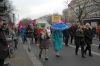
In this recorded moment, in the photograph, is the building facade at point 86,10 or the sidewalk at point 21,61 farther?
the building facade at point 86,10

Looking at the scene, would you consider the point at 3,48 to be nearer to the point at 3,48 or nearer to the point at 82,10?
the point at 3,48

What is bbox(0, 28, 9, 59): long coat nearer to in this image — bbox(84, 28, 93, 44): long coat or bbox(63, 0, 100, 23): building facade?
bbox(84, 28, 93, 44): long coat

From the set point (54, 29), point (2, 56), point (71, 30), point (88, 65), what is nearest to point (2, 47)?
point (2, 56)

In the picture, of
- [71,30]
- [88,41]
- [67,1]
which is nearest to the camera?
[88,41]

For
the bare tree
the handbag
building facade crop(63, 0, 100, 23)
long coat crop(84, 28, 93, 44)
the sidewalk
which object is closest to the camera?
the handbag

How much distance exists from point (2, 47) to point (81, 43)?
986 cm

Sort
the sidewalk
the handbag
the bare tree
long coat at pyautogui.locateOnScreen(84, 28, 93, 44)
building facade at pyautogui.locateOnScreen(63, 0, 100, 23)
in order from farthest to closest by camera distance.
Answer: the bare tree → building facade at pyautogui.locateOnScreen(63, 0, 100, 23) → long coat at pyautogui.locateOnScreen(84, 28, 93, 44) → the sidewalk → the handbag

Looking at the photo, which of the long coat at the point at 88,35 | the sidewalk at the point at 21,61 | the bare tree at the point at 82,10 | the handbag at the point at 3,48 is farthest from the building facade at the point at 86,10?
the handbag at the point at 3,48

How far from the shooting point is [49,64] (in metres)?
14.8

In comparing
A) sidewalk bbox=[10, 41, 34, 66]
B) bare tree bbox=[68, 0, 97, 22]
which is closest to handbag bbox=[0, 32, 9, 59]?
sidewalk bbox=[10, 41, 34, 66]


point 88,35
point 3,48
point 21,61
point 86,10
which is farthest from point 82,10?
point 3,48

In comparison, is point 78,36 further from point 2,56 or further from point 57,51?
point 2,56

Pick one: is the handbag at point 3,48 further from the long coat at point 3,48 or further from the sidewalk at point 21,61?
the sidewalk at point 21,61

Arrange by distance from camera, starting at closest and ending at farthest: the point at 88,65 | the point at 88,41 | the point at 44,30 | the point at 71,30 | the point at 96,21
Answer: the point at 88,65 → the point at 44,30 → the point at 88,41 → the point at 71,30 → the point at 96,21
